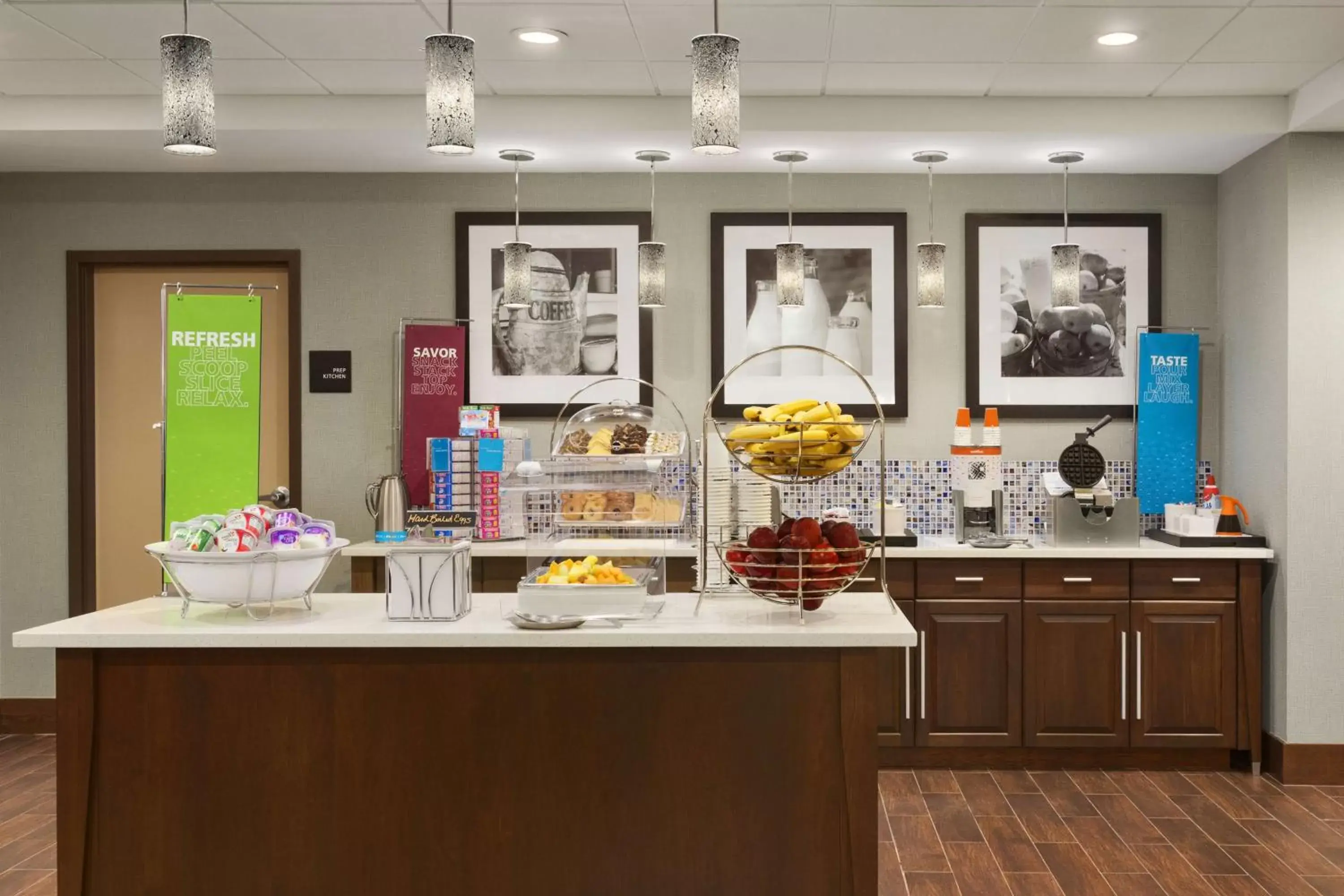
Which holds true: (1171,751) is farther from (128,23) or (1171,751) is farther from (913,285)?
(128,23)

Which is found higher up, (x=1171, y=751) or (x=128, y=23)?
(x=128, y=23)

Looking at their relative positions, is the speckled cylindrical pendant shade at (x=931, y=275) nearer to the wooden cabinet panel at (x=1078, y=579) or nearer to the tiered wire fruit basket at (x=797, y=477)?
the wooden cabinet panel at (x=1078, y=579)

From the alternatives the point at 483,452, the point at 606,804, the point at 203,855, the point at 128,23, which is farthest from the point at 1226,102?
the point at 203,855

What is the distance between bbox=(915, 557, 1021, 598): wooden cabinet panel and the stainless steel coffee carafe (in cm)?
228

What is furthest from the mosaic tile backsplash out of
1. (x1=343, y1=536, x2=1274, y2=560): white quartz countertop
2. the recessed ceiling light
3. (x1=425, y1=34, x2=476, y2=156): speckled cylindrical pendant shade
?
(x1=425, y1=34, x2=476, y2=156): speckled cylindrical pendant shade

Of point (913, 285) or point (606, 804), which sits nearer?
point (606, 804)

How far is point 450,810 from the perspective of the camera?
251 centimetres

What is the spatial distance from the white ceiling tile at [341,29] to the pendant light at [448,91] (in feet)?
4.27

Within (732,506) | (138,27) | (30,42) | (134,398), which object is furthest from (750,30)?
(134,398)

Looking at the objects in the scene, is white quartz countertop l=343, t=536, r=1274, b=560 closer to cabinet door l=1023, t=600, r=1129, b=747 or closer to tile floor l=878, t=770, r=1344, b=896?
cabinet door l=1023, t=600, r=1129, b=747

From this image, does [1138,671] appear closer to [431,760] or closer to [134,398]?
[431,760]

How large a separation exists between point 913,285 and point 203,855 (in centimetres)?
392

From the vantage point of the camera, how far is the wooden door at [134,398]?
5316 mm

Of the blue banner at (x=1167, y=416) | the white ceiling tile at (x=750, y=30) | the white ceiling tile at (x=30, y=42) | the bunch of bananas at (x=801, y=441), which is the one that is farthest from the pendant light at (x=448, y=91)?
the blue banner at (x=1167, y=416)
